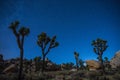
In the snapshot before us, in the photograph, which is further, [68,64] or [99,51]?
[68,64]

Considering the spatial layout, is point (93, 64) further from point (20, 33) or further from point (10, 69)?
point (20, 33)

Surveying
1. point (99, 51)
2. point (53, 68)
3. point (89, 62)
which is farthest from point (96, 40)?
point (53, 68)

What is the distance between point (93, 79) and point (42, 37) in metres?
10.6

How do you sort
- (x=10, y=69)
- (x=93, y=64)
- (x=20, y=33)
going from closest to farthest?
(x=20, y=33)
(x=10, y=69)
(x=93, y=64)

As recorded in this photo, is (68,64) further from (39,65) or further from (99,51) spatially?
(99,51)

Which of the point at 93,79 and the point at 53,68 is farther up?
the point at 53,68

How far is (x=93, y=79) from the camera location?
21.0 metres

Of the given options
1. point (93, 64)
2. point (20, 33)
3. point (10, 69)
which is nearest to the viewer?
point (20, 33)

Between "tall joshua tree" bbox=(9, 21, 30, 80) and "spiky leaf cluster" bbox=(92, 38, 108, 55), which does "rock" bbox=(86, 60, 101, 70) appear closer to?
"spiky leaf cluster" bbox=(92, 38, 108, 55)

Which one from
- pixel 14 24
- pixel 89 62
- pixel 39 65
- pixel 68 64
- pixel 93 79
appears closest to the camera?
pixel 93 79

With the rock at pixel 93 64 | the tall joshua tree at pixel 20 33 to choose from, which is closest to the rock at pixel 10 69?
the rock at pixel 93 64

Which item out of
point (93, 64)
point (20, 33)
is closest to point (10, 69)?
point (93, 64)

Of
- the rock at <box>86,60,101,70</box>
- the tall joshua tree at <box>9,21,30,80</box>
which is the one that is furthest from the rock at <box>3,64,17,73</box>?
the tall joshua tree at <box>9,21,30,80</box>

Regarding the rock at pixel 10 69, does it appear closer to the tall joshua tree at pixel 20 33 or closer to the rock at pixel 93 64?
the rock at pixel 93 64
